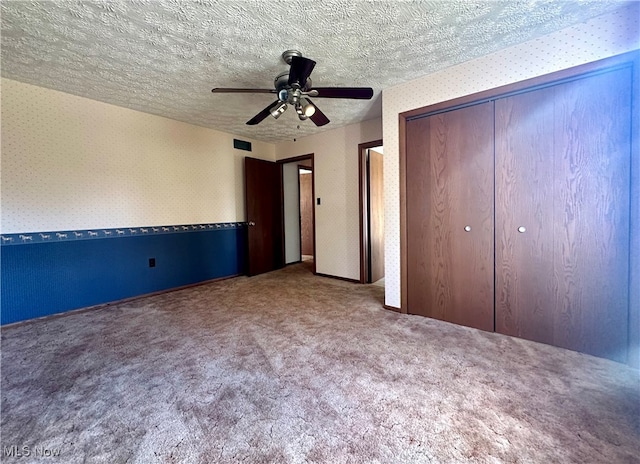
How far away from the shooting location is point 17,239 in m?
2.80

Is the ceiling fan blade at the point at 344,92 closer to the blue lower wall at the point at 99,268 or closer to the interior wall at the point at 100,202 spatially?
the interior wall at the point at 100,202

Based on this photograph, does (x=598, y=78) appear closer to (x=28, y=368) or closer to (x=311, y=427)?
(x=311, y=427)

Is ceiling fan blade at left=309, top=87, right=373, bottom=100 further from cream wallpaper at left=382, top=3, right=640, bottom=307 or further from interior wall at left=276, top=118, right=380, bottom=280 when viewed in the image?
interior wall at left=276, top=118, right=380, bottom=280

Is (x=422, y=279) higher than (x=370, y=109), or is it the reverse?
(x=370, y=109)

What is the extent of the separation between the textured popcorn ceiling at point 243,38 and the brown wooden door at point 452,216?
607 millimetres

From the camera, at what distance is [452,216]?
8.65 feet

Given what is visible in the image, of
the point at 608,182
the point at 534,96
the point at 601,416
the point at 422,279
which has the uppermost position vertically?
the point at 534,96

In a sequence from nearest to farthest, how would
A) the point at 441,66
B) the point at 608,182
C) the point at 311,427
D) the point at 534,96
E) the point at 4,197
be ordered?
1. the point at 311,427
2. the point at 608,182
3. the point at 534,96
4. the point at 441,66
5. the point at 4,197

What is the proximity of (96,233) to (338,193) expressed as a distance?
3248 mm

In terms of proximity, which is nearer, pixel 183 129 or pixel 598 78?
pixel 598 78

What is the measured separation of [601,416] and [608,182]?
59.5 inches

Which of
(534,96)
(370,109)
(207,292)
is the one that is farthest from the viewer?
(207,292)

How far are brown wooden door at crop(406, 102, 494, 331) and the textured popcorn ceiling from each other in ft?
1.99

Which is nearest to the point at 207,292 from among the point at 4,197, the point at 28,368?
the point at 28,368
